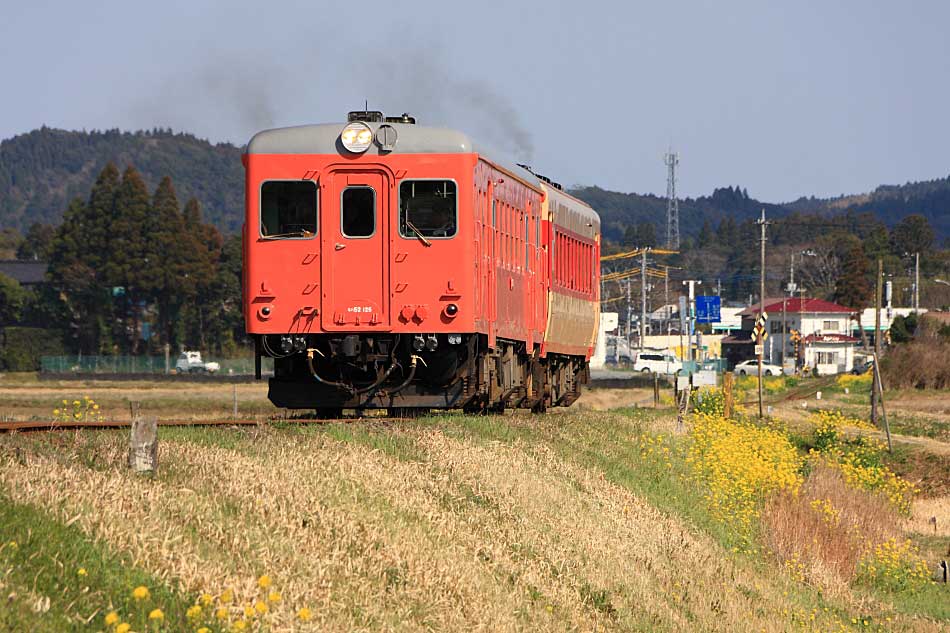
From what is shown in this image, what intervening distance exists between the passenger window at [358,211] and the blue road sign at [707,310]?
88.3m

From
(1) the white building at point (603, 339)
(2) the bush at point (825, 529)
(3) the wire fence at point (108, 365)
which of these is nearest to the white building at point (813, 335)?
(1) the white building at point (603, 339)

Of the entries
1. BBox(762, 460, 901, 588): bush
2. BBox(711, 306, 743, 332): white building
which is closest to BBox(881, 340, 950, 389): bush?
BBox(762, 460, 901, 588): bush

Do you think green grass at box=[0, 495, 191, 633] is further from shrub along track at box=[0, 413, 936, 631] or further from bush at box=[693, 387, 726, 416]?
bush at box=[693, 387, 726, 416]

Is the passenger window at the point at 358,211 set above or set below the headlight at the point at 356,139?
Answer: below

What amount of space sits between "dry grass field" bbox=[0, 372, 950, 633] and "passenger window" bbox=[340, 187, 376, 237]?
8.16 feet

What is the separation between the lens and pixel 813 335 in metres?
127

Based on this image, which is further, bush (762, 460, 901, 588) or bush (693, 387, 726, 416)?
bush (693, 387, 726, 416)

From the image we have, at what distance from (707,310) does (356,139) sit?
90.0 metres

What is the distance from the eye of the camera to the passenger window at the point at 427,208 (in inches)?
709

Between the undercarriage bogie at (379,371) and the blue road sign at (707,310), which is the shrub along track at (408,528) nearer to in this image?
the undercarriage bogie at (379,371)

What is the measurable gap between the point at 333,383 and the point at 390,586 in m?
8.76

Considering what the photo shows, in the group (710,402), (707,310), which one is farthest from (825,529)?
(707,310)

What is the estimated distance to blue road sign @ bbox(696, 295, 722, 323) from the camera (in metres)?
105

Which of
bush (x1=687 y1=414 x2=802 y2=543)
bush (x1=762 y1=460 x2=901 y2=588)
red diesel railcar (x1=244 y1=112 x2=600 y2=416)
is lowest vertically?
bush (x1=762 y1=460 x2=901 y2=588)
